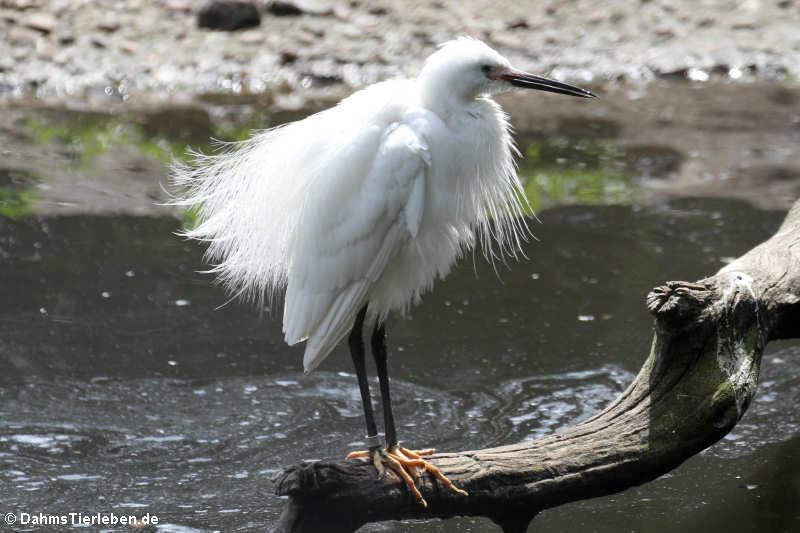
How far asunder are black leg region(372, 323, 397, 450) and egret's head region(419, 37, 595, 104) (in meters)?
0.89

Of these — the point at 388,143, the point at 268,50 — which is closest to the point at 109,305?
the point at 388,143

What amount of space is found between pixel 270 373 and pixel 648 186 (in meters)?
3.28

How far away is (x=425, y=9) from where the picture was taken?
370 inches

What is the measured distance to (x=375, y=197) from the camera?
332 cm

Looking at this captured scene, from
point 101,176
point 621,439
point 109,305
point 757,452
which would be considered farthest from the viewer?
point 101,176

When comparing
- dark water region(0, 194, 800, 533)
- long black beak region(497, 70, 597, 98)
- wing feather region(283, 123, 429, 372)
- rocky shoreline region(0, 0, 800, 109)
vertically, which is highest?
rocky shoreline region(0, 0, 800, 109)

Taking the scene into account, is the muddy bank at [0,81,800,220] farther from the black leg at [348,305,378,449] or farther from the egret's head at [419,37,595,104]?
the egret's head at [419,37,595,104]

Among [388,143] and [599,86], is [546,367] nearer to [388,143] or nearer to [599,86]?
[388,143]

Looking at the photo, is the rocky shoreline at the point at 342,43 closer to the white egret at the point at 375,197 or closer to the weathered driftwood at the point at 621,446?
the white egret at the point at 375,197

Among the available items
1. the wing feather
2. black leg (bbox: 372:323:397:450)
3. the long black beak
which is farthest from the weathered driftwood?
the long black beak

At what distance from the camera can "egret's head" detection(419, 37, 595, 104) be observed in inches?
129

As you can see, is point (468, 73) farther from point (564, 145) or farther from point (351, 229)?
point (564, 145)

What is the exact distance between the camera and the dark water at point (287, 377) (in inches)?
149

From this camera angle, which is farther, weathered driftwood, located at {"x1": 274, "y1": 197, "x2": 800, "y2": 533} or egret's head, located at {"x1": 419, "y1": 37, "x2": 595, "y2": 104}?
egret's head, located at {"x1": 419, "y1": 37, "x2": 595, "y2": 104}
